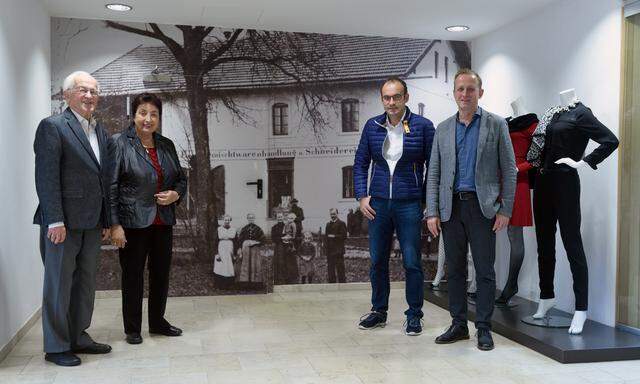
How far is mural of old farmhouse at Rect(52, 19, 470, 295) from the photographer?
5574mm

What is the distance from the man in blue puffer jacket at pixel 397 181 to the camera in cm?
421

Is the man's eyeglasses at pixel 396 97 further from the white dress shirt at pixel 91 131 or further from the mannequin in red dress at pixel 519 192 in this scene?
the white dress shirt at pixel 91 131

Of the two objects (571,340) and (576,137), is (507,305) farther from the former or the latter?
(576,137)

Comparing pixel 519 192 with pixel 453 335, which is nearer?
pixel 453 335

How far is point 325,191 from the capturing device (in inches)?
236

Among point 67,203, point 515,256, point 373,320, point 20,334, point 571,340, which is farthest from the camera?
point 515,256

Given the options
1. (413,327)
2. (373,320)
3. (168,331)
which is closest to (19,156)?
(168,331)

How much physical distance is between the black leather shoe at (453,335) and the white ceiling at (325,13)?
2330 millimetres

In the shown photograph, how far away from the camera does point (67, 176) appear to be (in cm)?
355

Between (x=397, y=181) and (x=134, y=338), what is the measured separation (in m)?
1.88

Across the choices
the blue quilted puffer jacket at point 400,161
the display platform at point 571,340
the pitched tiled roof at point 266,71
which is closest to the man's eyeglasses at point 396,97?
the blue quilted puffer jacket at point 400,161

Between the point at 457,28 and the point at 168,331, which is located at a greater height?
the point at 457,28

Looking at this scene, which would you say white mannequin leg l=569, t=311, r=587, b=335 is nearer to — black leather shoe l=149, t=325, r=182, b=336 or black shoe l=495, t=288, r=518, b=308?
black shoe l=495, t=288, r=518, b=308

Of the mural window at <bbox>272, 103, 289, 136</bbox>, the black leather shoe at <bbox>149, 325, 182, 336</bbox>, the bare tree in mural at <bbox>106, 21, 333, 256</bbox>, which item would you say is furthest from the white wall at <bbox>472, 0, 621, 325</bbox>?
the black leather shoe at <bbox>149, 325, 182, 336</bbox>
